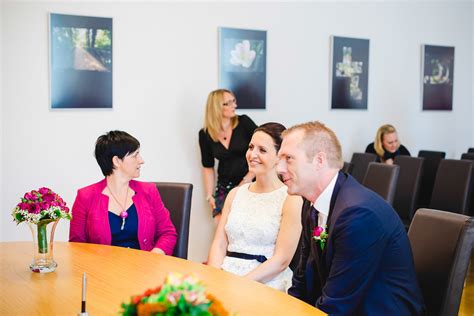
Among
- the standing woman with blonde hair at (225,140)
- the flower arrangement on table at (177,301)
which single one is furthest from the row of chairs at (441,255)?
the standing woman with blonde hair at (225,140)

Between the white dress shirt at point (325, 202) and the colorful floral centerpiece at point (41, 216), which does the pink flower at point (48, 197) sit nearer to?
the colorful floral centerpiece at point (41, 216)

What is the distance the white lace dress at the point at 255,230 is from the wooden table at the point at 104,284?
0.57 meters

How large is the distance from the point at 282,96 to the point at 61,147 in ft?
7.90

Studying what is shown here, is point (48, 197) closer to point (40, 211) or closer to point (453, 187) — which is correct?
point (40, 211)

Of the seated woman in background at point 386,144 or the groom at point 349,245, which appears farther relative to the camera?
the seated woman in background at point 386,144

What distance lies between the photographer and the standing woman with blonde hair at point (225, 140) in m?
5.81

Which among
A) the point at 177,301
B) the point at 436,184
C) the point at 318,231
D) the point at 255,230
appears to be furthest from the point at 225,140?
the point at 177,301

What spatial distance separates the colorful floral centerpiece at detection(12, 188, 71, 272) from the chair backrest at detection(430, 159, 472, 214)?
3.70 meters

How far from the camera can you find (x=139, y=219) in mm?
3375

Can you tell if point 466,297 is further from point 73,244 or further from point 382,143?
point 73,244

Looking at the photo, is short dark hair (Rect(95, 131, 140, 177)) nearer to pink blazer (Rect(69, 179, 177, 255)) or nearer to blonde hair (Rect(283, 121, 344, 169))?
pink blazer (Rect(69, 179, 177, 255))

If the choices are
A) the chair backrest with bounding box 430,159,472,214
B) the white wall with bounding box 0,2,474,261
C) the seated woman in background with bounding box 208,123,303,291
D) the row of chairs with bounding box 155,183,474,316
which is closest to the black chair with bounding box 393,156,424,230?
the chair backrest with bounding box 430,159,472,214

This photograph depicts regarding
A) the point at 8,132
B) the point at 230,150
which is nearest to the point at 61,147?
the point at 8,132

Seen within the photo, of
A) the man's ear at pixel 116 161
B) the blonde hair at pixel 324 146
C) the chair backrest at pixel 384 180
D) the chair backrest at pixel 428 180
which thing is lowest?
the chair backrest at pixel 428 180
